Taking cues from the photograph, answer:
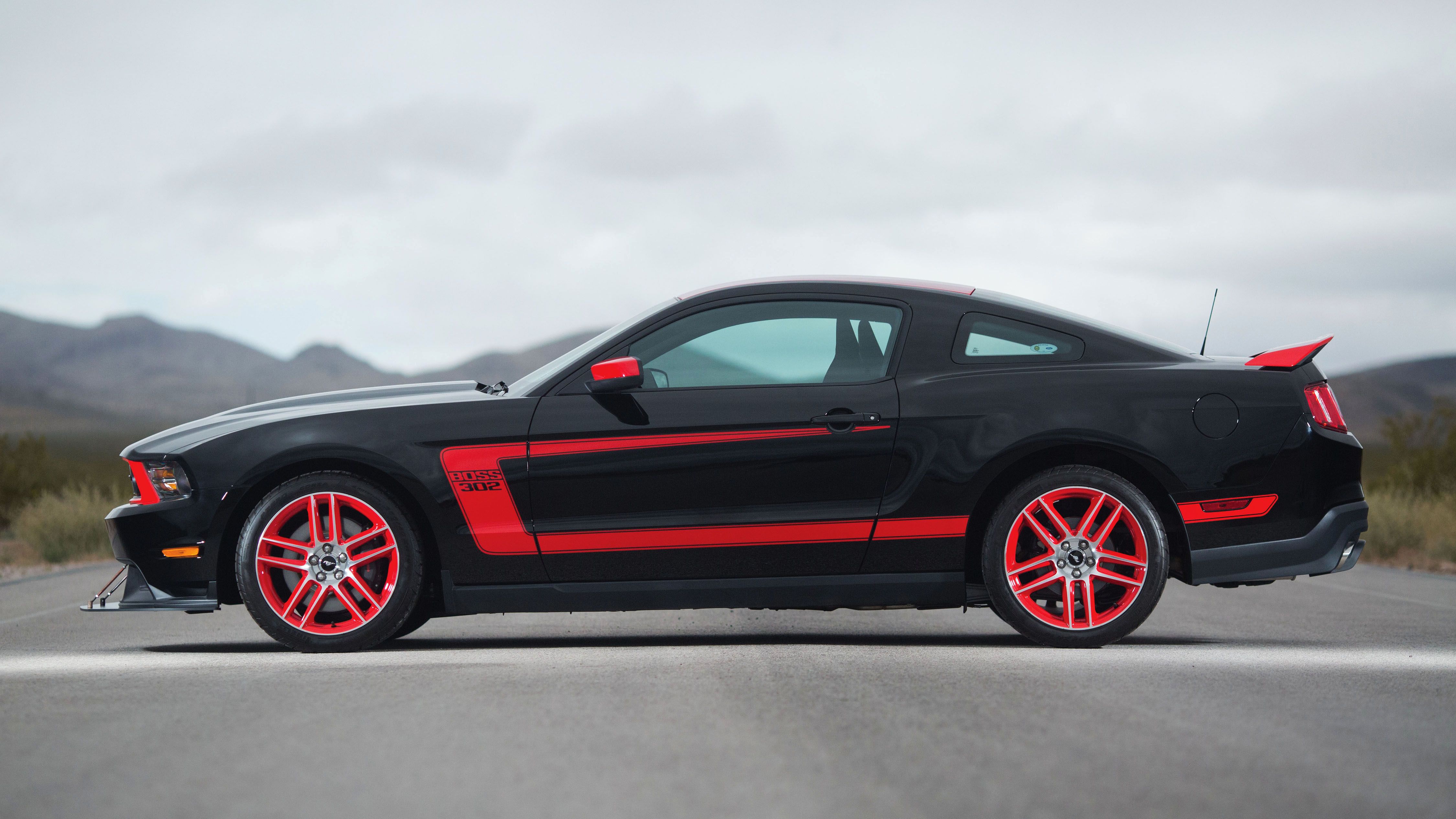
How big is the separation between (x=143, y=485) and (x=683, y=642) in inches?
102

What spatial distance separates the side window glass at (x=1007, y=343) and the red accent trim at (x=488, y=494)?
6.75ft

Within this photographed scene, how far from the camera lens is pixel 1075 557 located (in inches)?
235

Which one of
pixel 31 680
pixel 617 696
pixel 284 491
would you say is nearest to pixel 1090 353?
pixel 617 696

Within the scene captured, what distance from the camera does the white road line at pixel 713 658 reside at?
5559 millimetres

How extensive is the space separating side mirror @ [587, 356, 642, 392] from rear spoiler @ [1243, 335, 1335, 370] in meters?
2.78

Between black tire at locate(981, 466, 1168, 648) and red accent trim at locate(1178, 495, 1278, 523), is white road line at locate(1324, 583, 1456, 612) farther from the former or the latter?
black tire at locate(981, 466, 1168, 648)

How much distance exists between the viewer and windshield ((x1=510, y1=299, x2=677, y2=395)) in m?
6.09

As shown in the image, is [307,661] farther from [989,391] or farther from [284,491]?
[989,391]

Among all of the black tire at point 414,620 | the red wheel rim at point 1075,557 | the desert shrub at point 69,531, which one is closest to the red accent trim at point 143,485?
the black tire at point 414,620

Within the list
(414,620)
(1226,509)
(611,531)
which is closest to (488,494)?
(611,531)

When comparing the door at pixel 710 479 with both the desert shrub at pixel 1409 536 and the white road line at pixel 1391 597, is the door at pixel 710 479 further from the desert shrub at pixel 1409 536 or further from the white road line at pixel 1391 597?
the desert shrub at pixel 1409 536

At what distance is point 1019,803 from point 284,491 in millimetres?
3833

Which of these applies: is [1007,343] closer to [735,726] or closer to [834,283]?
[834,283]

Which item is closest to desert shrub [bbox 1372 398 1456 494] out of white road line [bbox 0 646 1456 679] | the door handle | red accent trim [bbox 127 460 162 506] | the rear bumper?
the rear bumper
